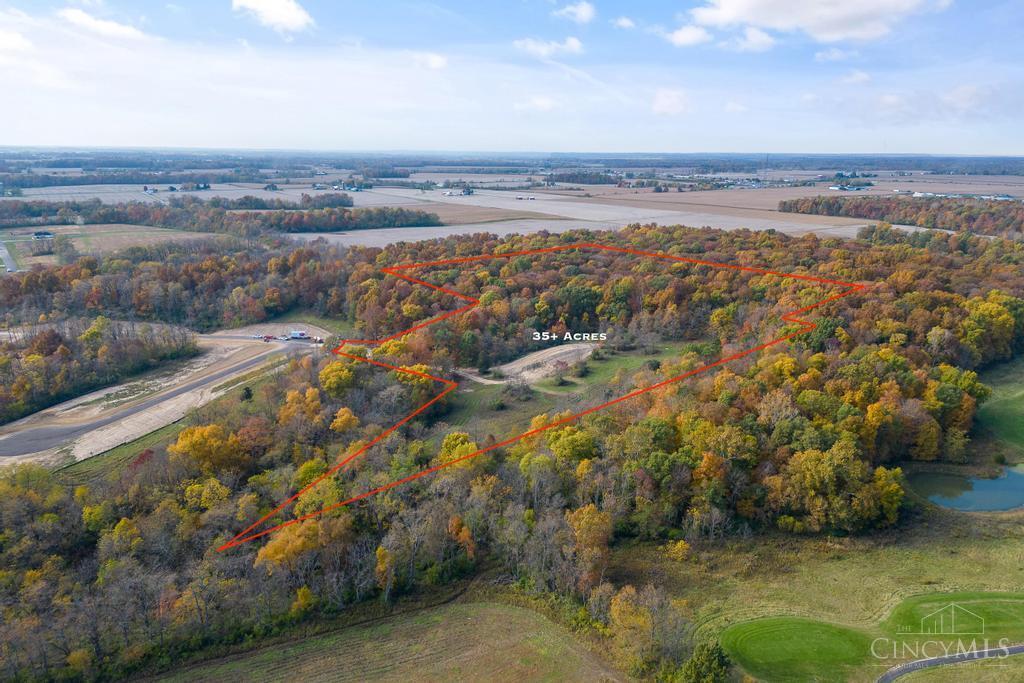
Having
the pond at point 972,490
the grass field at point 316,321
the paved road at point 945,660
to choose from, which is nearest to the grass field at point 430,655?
the paved road at point 945,660

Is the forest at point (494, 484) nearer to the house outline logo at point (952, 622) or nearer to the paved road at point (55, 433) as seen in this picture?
the house outline logo at point (952, 622)

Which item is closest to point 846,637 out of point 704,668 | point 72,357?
point 704,668

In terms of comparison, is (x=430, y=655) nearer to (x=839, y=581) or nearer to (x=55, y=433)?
(x=839, y=581)

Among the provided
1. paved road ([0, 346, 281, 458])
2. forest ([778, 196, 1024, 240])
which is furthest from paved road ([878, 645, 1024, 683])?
forest ([778, 196, 1024, 240])

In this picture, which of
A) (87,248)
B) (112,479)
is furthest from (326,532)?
(87,248)

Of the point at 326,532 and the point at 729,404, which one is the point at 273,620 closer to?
the point at 326,532

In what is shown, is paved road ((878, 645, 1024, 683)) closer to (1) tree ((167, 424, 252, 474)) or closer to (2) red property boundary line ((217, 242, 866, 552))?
(2) red property boundary line ((217, 242, 866, 552))
